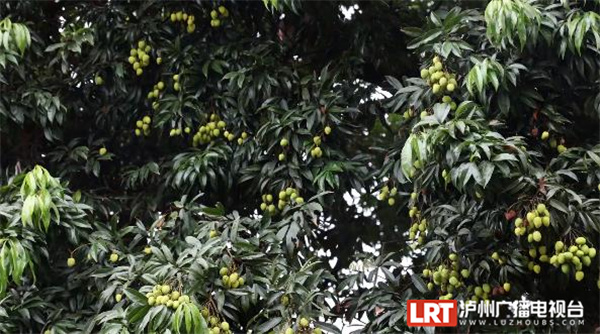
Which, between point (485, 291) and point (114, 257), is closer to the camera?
point (485, 291)

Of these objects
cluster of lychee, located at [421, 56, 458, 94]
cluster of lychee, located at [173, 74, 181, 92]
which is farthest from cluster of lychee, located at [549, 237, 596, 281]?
cluster of lychee, located at [173, 74, 181, 92]

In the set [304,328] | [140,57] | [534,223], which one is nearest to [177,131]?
[140,57]

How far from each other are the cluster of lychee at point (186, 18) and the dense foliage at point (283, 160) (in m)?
0.01

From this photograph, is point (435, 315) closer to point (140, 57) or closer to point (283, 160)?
point (283, 160)

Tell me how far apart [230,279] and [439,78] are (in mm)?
981

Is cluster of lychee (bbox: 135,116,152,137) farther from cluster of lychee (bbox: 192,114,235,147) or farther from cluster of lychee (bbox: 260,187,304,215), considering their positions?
cluster of lychee (bbox: 260,187,304,215)

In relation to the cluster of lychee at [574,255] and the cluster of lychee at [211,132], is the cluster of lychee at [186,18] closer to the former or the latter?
the cluster of lychee at [211,132]

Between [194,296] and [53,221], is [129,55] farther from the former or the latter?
[194,296]

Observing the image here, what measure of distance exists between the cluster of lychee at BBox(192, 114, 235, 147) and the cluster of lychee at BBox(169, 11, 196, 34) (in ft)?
1.34

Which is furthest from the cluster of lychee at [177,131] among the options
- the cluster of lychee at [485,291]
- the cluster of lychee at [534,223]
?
the cluster of lychee at [534,223]

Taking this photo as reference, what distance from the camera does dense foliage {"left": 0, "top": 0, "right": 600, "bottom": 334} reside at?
135 inches

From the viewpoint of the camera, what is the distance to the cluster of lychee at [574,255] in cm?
334

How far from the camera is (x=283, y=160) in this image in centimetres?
409

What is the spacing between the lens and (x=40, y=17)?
470 centimetres
